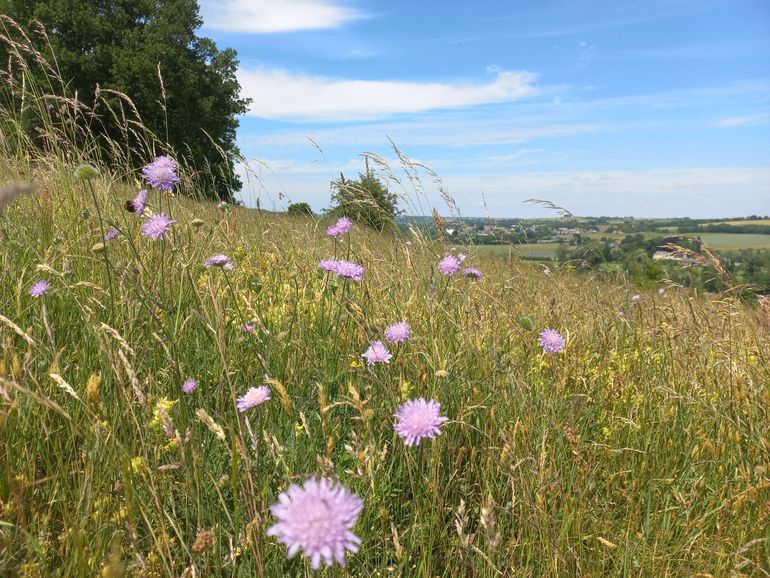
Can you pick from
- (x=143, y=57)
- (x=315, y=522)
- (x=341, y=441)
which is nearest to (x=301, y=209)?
(x=341, y=441)

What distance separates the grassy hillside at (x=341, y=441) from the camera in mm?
1237

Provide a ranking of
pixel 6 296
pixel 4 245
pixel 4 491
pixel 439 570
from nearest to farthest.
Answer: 1. pixel 4 491
2. pixel 439 570
3. pixel 6 296
4. pixel 4 245

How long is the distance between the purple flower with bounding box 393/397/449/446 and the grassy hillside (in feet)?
0.37

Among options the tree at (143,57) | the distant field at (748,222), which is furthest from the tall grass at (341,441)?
the distant field at (748,222)

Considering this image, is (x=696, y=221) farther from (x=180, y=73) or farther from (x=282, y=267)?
(x=282, y=267)

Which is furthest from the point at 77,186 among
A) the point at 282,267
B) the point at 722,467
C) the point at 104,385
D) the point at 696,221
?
the point at 696,221

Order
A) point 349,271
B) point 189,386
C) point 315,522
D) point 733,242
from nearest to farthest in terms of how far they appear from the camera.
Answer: point 315,522 → point 189,386 → point 349,271 → point 733,242

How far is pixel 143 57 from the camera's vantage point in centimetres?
2070

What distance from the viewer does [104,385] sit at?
1683 mm

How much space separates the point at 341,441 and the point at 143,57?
23.1 meters

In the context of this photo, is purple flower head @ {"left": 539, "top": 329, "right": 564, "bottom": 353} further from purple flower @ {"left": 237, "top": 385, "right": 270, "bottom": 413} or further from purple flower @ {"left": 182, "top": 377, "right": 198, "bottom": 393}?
purple flower @ {"left": 182, "top": 377, "right": 198, "bottom": 393}

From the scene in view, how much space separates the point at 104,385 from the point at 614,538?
1653 millimetres

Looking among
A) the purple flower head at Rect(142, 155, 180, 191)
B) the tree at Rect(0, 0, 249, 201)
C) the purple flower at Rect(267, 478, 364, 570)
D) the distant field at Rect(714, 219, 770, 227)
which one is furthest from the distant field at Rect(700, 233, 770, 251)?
the tree at Rect(0, 0, 249, 201)

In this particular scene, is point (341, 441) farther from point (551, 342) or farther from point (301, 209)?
point (301, 209)
